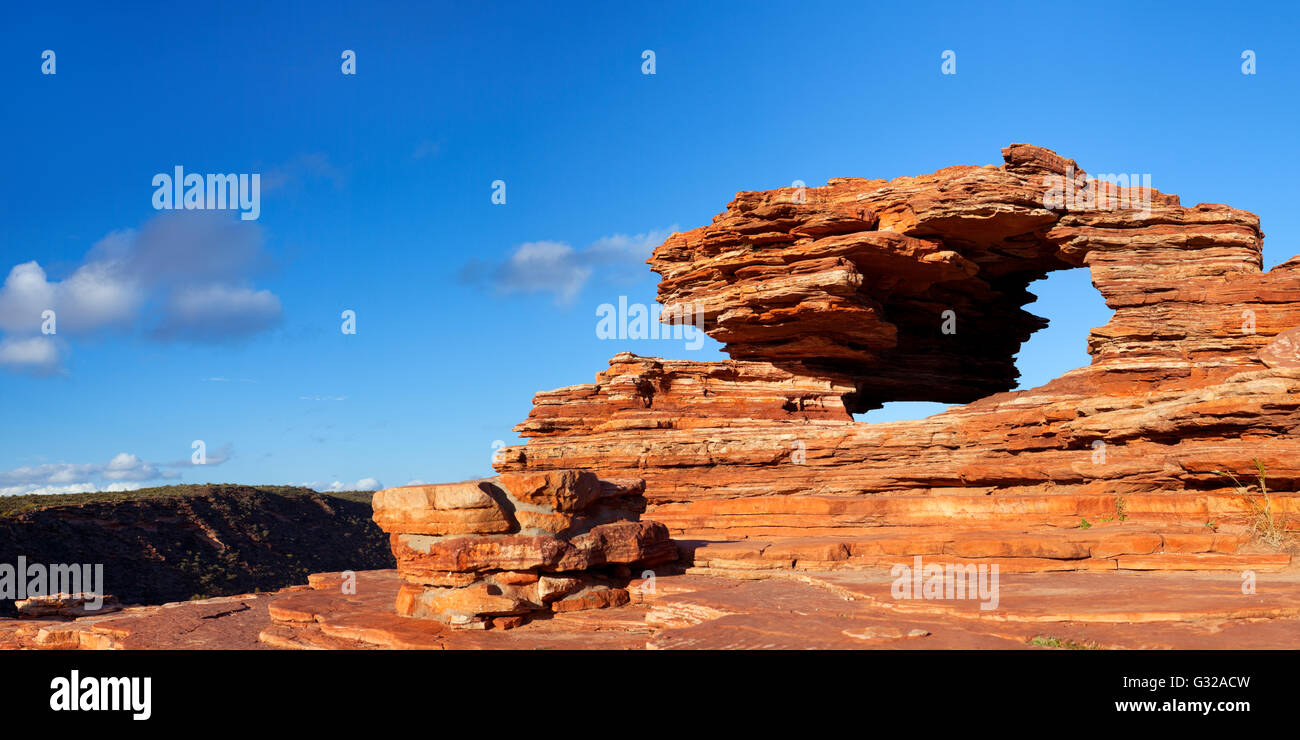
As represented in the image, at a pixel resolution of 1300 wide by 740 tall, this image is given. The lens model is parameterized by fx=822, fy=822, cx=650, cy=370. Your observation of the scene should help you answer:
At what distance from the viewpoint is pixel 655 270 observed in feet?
98.1

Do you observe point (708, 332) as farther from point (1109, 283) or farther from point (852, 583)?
point (852, 583)

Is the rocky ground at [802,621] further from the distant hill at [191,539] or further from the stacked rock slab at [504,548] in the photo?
the distant hill at [191,539]

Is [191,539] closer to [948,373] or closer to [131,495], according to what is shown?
[131,495]

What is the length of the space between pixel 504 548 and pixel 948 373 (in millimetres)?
22537

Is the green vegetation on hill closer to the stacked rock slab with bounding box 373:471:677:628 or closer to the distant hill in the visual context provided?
the distant hill

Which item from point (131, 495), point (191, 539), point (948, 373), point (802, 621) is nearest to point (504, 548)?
point (802, 621)

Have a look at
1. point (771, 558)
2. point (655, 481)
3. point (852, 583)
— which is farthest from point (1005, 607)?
point (655, 481)

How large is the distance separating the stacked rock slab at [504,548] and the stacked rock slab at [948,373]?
7475 millimetres

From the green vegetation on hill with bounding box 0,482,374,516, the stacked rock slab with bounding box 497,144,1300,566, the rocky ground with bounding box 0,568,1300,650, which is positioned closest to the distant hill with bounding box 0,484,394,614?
the green vegetation on hill with bounding box 0,482,374,516

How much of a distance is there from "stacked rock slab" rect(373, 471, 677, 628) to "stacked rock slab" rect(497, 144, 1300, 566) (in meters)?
7.48

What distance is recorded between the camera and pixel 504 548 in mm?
11828

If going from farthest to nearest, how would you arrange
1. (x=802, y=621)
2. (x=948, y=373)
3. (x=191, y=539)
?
(x=191, y=539), (x=948, y=373), (x=802, y=621)

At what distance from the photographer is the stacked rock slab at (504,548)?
38.3 ft
